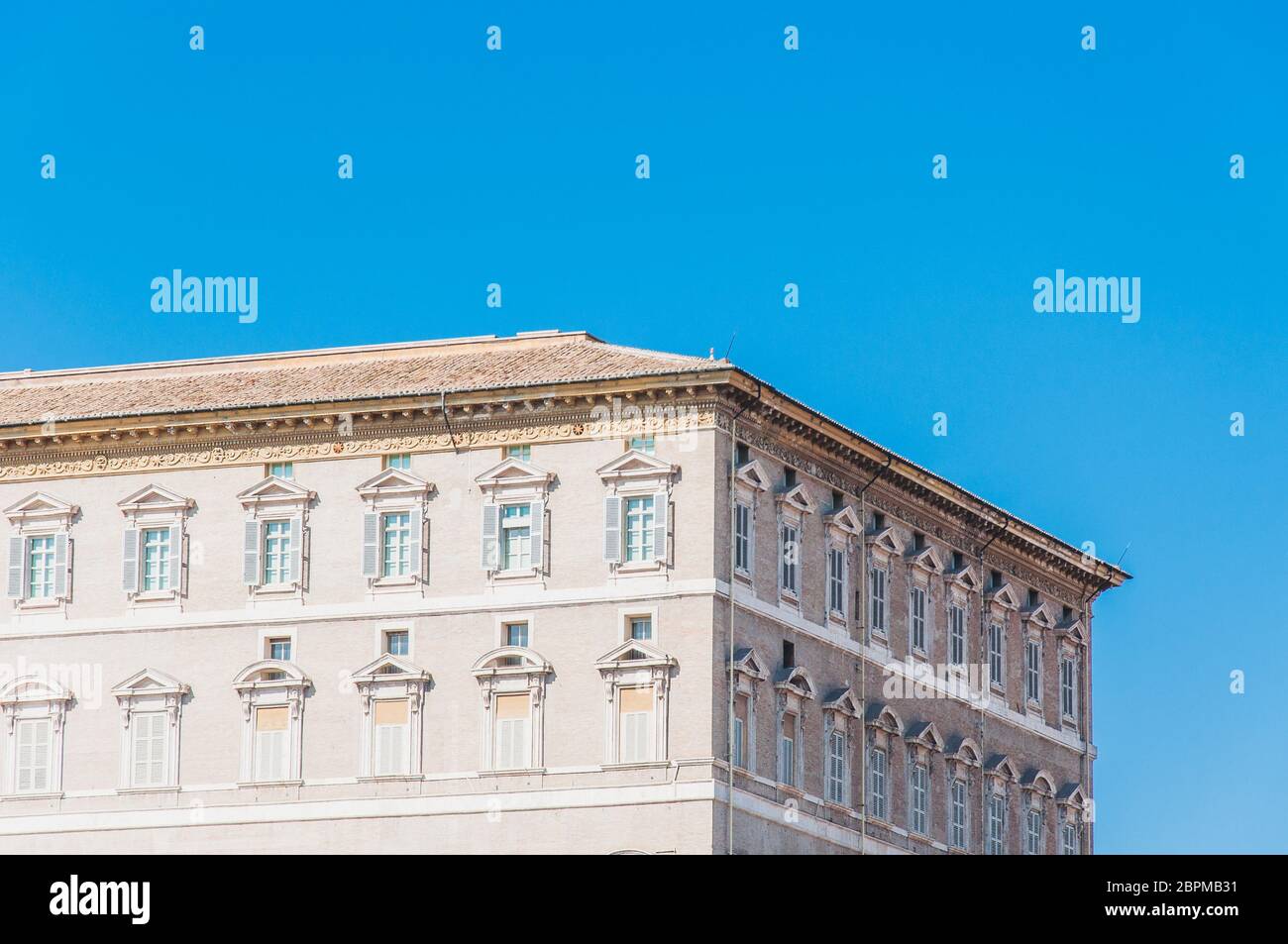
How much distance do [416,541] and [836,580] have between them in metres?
10.6

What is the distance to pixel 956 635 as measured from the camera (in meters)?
80.9

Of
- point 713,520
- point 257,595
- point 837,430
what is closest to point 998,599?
point 837,430

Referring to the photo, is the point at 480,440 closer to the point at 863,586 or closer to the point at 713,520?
the point at 713,520

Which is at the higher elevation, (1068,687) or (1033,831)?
(1068,687)

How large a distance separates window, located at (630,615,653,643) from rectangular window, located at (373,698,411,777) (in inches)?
219

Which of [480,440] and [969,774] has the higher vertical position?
[480,440]

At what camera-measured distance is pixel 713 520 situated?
69438 mm

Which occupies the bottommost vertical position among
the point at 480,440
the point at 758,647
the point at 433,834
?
the point at 433,834

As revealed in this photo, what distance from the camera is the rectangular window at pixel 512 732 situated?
228 feet

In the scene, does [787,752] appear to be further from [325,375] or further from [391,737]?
[325,375]

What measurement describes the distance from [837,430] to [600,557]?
7.85m

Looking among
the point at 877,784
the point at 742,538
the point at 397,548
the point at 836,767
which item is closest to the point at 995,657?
the point at 877,784

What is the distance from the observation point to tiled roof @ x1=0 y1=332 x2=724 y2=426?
2832 inches

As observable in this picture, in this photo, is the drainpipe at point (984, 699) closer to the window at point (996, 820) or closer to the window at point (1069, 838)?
the window at point (996, 820)
